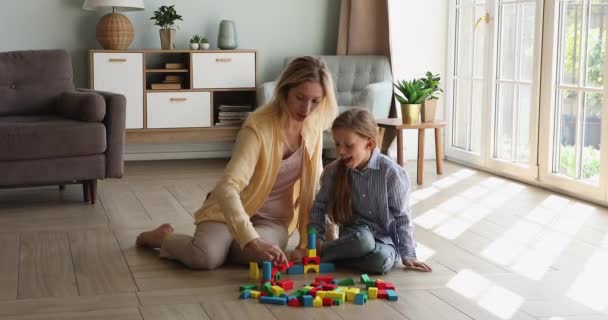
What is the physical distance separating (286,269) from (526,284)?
2.70 ft

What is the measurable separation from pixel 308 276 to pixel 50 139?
184cm

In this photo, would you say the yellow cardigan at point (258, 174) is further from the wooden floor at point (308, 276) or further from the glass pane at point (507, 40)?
the glass pane at point (507, 40)

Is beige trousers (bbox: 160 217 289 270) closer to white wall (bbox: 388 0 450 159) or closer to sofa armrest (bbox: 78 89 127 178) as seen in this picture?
sofa armrest (bbox: 78 89 127 178)

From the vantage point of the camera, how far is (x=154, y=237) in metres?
3.35

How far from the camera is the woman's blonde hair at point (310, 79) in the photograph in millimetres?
2900

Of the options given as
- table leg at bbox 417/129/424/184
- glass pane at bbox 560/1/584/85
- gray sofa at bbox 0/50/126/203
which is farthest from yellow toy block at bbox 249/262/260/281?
glass pane at bbox 560/1/584/85

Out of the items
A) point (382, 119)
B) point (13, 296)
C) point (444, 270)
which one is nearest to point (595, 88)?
point (382, 119)

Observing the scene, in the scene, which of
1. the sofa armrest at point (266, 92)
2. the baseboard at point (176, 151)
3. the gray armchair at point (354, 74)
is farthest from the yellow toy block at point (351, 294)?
the baseboard at point (176, 151)

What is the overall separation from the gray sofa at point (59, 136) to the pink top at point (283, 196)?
1428 mm

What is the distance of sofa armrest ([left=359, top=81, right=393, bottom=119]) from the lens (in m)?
5.47

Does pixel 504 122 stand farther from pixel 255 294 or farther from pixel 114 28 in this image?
pixel 255 294

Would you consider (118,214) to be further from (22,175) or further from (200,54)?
(200,54)

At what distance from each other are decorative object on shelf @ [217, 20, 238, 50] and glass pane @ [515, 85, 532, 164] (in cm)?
200

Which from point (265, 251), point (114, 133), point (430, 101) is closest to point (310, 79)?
point (265, 251)
